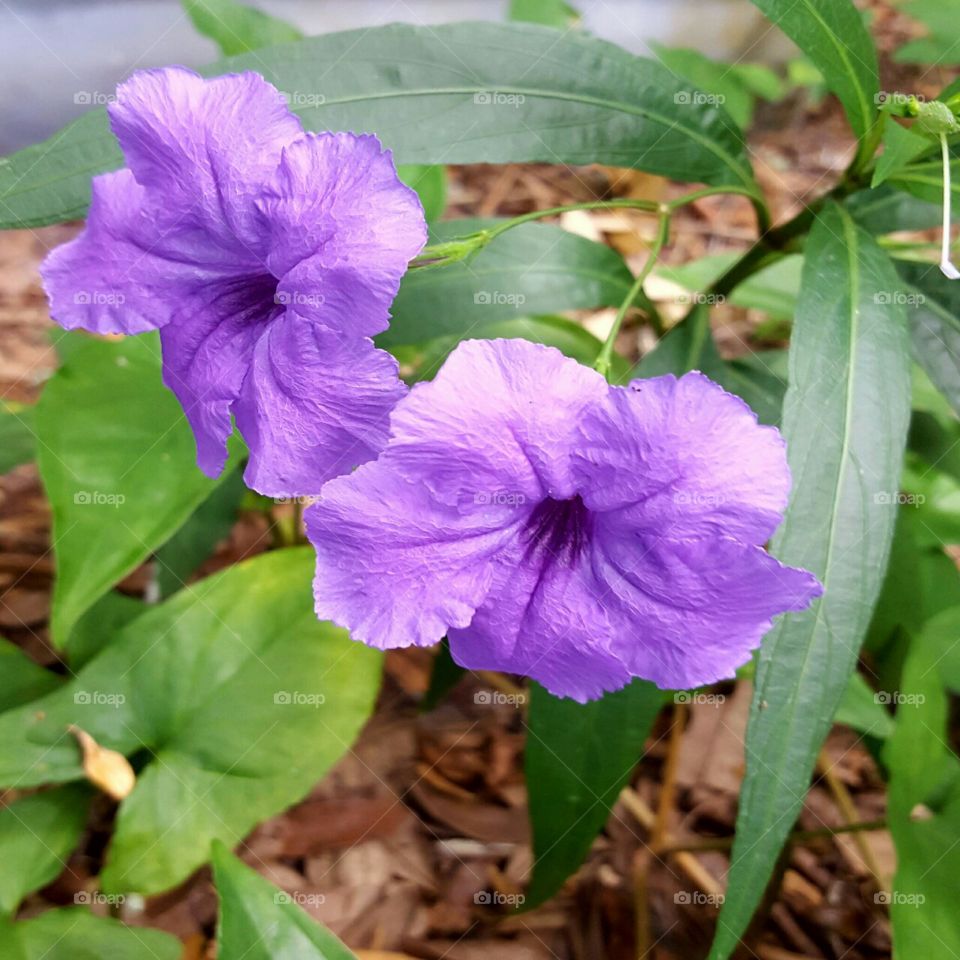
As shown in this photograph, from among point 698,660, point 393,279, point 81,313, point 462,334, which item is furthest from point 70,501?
point 698,660

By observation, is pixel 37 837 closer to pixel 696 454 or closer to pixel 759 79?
pixel 696 454

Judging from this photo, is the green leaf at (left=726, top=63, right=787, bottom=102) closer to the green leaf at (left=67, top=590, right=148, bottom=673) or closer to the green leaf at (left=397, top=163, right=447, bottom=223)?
the green leaf at (left=397, top=163, right=447, bottom=223)

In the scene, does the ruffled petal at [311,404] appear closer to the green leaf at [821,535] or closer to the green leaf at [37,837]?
the green leaf at [821,535]

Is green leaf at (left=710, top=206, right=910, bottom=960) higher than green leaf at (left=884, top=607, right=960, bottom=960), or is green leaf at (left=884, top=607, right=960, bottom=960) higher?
green leaf at (left=710, top=206, right=910, bottom=960)

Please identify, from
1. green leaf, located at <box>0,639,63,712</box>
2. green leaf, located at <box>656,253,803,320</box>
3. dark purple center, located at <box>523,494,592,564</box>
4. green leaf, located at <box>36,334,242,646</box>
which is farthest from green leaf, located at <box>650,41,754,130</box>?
green leaf, located at <box>0,639,63,712</box>

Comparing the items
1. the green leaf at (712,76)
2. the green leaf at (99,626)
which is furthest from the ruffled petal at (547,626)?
the green leaf at (712,76)

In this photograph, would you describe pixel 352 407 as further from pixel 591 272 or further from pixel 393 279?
pixel 591 272
